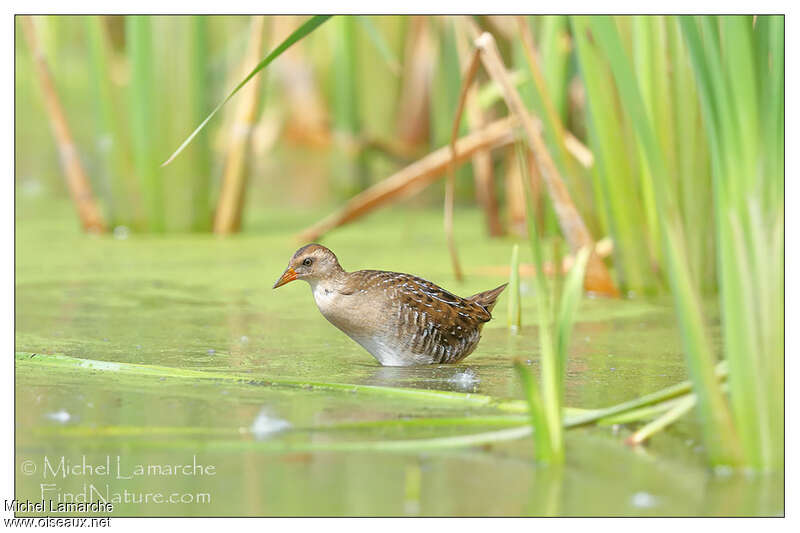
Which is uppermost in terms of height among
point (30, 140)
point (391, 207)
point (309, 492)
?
point (30, 140)

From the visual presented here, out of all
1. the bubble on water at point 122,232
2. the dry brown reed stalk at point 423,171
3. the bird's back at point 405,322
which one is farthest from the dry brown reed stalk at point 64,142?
the bird's back at point 405,322

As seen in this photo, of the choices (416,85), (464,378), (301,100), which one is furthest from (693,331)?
(301,100)

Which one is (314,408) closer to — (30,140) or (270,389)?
(270,389)

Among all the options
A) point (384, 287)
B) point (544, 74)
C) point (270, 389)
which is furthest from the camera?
point (544, 74)

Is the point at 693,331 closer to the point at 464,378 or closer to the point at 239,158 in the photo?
the point at 464,378

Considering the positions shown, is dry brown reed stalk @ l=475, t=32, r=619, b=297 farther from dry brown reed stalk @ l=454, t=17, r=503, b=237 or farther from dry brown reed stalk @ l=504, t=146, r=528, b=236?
dry brown reed stalk @ l=504, t=146, r=528, b=236

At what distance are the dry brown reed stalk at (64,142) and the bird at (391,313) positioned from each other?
2.42m

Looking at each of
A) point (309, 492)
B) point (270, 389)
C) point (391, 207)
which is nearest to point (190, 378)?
point (270, 389)

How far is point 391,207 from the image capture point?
689cm


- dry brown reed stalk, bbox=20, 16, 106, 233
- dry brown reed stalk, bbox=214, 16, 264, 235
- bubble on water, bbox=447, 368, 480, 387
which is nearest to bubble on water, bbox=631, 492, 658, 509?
bubble on water, bbox=447, 368, 480, 387

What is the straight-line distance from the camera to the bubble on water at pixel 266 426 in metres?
2.50

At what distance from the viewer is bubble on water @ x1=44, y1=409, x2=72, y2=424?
2.60 metres

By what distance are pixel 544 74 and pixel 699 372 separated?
2.68 m

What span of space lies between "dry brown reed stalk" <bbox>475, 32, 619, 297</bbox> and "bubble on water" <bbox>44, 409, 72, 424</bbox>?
68.1 inches
